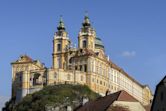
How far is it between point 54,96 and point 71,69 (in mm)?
18551

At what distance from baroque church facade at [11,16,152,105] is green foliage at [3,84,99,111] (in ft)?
16.2

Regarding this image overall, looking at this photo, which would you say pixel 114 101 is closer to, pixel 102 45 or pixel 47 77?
pixel 47 77

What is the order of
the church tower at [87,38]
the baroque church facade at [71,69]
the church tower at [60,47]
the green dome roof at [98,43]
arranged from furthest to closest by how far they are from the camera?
the green dome roof at [98,43] → the church tower at [87,38] → the church tower at [60,47] → the baroque church facade at [71,69]

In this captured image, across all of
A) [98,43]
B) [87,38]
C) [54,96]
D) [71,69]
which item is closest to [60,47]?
[87,38]

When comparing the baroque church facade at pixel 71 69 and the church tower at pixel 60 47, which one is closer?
the baroque church facade at pixel 71 69

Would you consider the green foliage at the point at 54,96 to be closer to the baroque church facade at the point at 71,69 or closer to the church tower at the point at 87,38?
the baroque church facade at the point at 71,69

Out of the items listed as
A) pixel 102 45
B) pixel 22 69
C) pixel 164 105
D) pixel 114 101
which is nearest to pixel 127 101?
pixel 114 101

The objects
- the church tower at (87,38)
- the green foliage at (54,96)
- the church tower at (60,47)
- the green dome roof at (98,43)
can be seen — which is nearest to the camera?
the green foliage at (54,96)

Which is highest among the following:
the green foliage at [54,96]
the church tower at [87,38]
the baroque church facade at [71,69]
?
the church tower at [87,38]

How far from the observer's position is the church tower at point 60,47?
152 m

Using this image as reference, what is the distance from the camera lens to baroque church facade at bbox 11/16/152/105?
144 meters

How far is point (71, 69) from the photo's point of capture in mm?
149000

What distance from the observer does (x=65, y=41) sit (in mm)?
155875

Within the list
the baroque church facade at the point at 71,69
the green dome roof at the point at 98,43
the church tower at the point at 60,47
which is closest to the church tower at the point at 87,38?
the baroque church facade at the point at 71,69
